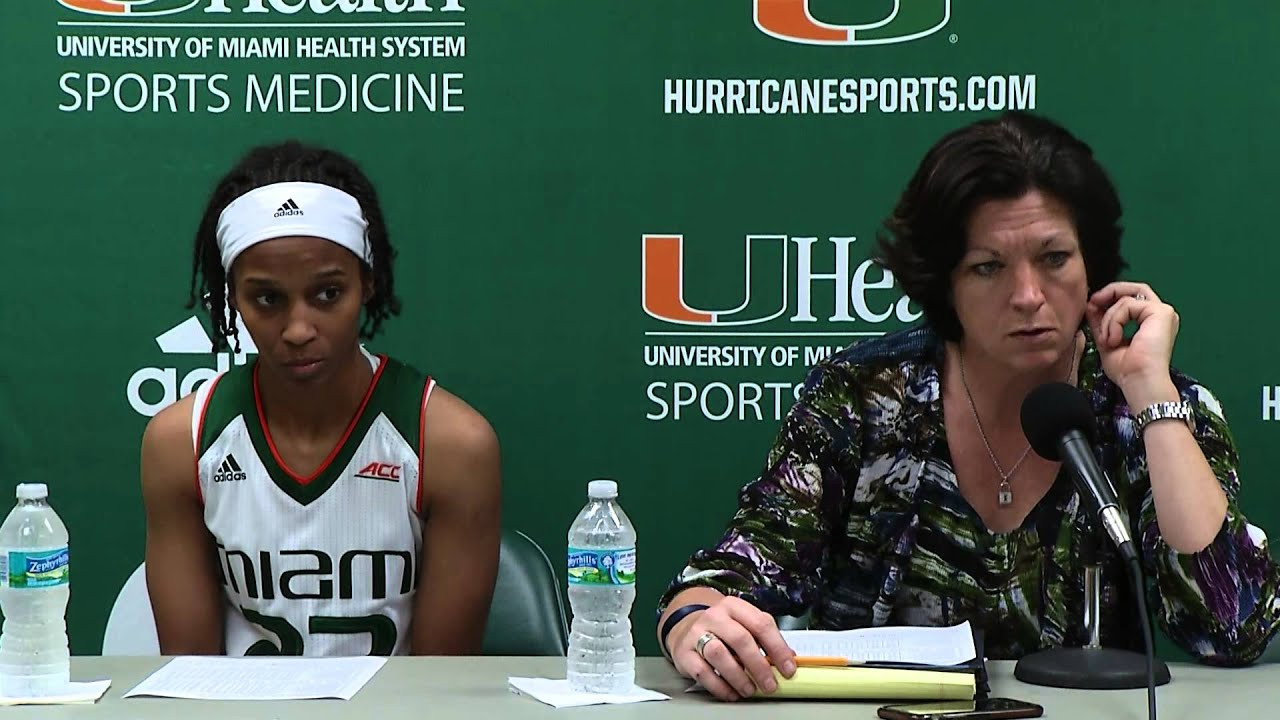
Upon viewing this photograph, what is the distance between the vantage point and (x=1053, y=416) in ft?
5.40

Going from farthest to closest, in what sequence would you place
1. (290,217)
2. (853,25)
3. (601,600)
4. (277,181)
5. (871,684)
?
1. (853,25)
2. (277,181)
3. (290,217)
4. (601,600)
5. (871,684)

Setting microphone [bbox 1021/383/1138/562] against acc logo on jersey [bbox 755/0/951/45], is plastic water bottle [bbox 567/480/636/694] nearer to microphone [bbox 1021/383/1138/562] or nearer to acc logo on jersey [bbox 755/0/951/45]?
microphone [bbox 1021/383/1138/562]

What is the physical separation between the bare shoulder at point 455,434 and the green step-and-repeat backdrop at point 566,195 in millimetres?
417

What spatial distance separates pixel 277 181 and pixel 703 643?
1.17 meters

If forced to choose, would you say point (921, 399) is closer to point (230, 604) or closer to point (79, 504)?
point (230, 604)

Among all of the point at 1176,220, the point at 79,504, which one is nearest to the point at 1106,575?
the point at 1176,220

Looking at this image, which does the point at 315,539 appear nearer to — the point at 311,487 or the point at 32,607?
the point at 311,487

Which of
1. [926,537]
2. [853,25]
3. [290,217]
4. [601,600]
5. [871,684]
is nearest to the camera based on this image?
[871,684]

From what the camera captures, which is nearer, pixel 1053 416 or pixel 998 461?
pixel 1053 416

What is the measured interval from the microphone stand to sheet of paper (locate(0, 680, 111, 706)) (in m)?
1.07

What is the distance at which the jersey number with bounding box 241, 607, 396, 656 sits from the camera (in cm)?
227

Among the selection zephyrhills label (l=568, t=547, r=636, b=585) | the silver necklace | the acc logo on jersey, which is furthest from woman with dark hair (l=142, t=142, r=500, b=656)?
the acc logo on jersey

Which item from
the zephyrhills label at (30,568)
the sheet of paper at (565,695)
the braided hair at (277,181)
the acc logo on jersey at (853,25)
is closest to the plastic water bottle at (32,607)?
the zephyrhills label at (30,568)

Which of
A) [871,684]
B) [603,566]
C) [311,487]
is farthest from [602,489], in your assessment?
[311,487]
